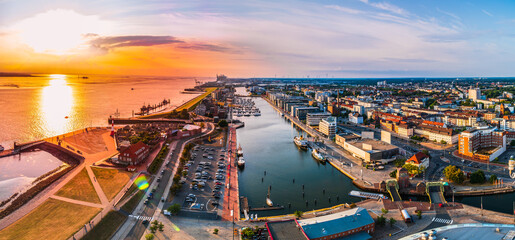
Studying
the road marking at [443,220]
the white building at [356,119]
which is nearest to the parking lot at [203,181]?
the road marking at [443,220]

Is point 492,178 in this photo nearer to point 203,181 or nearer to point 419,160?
point 419,160

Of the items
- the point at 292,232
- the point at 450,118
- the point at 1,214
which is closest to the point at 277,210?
the point at 292,232

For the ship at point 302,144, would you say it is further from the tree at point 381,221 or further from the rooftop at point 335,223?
the rooftop at point 335,223

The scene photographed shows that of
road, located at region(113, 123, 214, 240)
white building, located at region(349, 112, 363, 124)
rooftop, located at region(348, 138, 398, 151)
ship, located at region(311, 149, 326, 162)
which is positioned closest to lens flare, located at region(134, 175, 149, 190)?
road, located at region(113, 123, 214, 240)

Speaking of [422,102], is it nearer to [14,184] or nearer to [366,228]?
[366,228]

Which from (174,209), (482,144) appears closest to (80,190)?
(174,209)

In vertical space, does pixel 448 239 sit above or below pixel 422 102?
below

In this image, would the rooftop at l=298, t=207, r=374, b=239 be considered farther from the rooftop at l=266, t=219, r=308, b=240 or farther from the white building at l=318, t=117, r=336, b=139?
the white building at l=318, t=117, r=336, b=139
